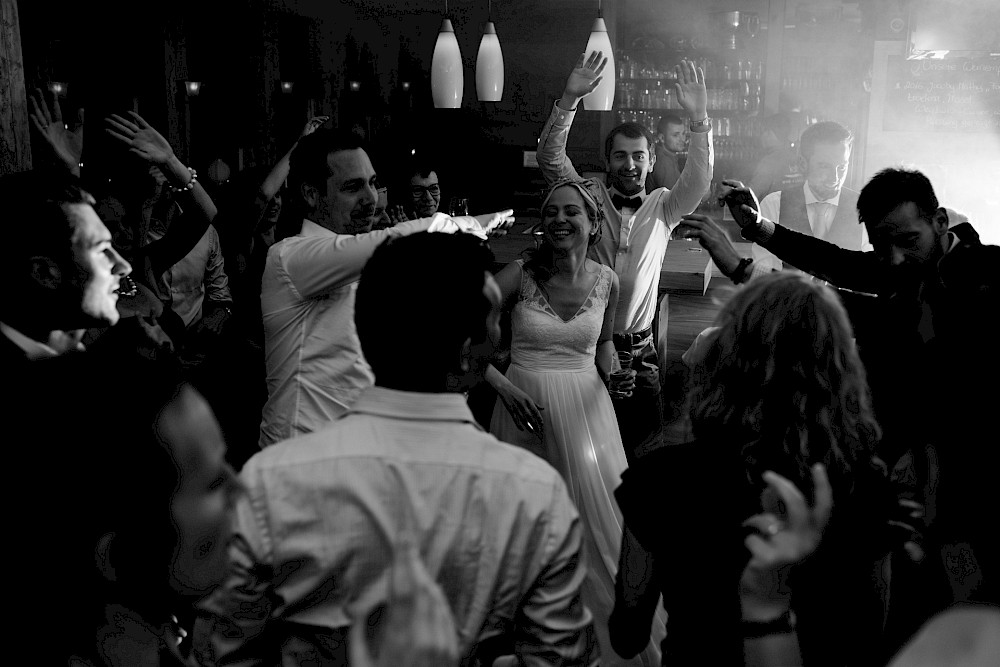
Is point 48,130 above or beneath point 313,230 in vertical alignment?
above

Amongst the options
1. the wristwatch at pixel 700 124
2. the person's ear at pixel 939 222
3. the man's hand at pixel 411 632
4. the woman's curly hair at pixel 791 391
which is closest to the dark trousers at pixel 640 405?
the wristwatch at pixel 700 124

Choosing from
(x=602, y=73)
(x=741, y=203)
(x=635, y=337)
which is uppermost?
(x=602, y=73)

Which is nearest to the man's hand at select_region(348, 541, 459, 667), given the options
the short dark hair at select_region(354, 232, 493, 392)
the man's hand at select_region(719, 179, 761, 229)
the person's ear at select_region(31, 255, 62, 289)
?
the short dark hair at select_region(354, 232, 493, 392)

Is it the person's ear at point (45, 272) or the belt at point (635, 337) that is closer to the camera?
the person's ear at point (45, 272)

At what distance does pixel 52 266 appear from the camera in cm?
158

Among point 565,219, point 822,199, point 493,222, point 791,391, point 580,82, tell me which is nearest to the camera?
point 791,391

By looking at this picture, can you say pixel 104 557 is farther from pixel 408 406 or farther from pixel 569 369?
pixel 569 369

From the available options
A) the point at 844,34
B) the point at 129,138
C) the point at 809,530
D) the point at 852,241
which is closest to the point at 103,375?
the point at 809,530

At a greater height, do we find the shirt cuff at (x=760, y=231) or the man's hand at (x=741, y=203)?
the man's hand at (x=741, y=203)

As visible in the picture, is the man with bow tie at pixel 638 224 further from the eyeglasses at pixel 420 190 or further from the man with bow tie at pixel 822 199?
the man with bow tie at pixel 822 199

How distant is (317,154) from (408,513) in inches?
58.2

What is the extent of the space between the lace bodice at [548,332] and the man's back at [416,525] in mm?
1675

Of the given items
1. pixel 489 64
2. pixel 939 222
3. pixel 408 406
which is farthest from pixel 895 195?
pixel 489 64

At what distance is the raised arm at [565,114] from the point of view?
3631 millimetres
